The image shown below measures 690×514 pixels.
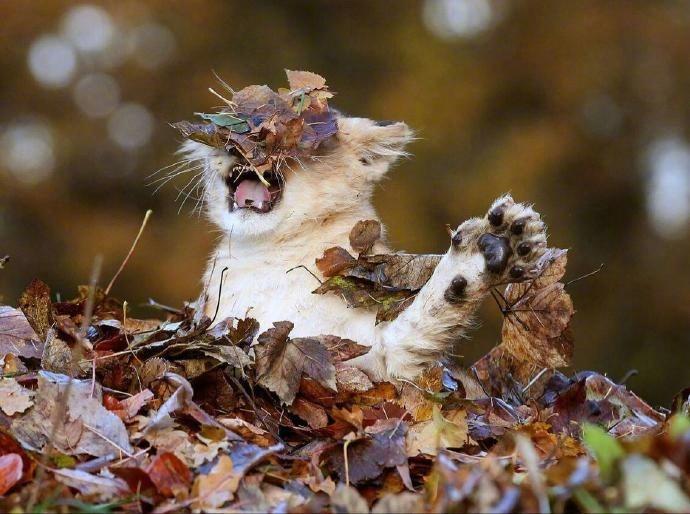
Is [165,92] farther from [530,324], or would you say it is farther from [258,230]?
[530,324]

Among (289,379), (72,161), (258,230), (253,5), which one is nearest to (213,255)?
(258,230)

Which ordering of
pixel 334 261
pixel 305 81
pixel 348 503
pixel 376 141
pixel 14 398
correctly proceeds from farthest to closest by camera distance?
pixel 376 141 < pixel 305 81 < pixel 334 261 < pixel 14 398 < pixel 348 503

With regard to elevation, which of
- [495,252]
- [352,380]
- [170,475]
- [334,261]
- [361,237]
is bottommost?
[170,475]

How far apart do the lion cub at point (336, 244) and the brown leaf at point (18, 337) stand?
799 mm

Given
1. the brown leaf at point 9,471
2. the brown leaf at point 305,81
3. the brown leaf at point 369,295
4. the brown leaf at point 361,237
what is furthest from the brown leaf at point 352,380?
the brown leaf at point 305,81

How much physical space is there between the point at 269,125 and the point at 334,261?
0.72 m

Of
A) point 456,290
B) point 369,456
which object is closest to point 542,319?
point 456,290

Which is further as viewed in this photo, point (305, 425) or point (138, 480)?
point (305, 425)

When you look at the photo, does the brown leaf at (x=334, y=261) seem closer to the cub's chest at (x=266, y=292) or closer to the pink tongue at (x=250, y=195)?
the cub's chest at (x=266, y=292)

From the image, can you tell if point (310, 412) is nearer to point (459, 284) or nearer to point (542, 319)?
point (459, 284)

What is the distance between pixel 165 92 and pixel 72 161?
1759 mm

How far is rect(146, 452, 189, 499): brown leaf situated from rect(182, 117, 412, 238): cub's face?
2.04m

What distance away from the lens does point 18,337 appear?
15.1 feet

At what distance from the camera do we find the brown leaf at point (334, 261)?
4992mm
